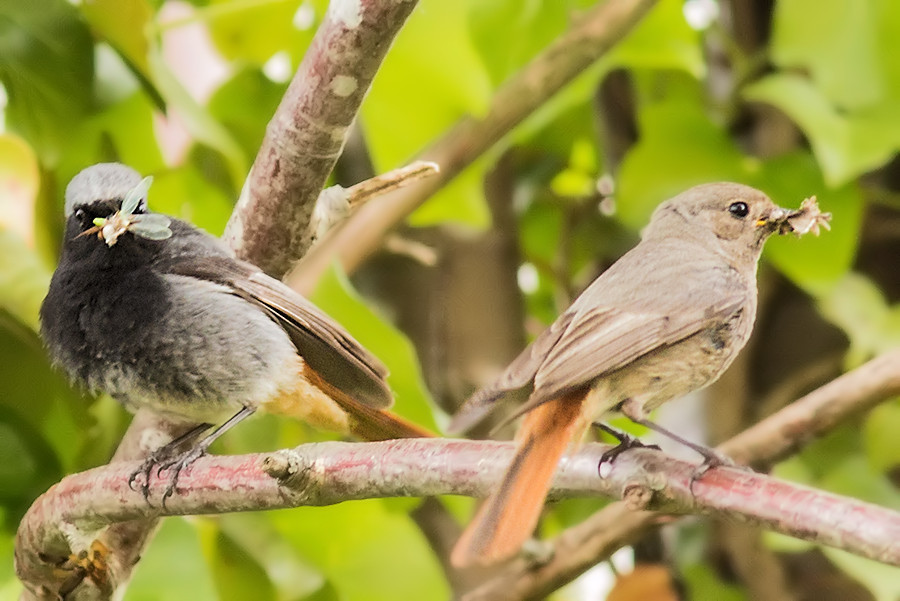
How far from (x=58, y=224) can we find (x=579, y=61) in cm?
40

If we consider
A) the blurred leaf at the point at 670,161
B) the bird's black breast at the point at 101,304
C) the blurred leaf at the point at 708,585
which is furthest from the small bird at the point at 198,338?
the blurred leaf at the point at 708,585

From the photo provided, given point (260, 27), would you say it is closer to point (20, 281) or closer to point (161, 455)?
point (20, 281)

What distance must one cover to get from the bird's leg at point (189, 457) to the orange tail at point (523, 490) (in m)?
0.16

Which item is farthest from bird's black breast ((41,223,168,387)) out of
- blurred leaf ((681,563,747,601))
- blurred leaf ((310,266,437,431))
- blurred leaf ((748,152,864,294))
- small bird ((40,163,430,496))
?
blurred leaf ((681,563,747,601))

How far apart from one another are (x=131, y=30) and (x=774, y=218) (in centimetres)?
49

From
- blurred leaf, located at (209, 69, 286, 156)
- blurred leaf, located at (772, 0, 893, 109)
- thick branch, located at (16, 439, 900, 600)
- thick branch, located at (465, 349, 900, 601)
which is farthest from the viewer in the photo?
blurred leaf, located at (209, 69, 286, 156)

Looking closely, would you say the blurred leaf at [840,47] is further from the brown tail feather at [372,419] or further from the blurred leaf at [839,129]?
the brown tail feather at [372,419]

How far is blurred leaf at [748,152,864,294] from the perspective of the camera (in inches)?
23.7

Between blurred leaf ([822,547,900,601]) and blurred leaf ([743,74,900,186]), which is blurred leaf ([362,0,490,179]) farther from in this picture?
blurred leaf ([822,547,900,601])

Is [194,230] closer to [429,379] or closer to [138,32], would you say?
[138,32]

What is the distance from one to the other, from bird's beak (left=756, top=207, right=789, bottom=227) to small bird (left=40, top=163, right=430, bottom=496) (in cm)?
20

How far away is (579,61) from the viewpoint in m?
0.65

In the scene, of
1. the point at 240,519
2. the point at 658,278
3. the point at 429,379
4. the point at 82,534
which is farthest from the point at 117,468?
the point at 429,379

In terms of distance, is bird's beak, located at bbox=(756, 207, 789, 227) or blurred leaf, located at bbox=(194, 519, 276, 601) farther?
blurred leaf, located at bbox=(194, 519, 276, 601)
